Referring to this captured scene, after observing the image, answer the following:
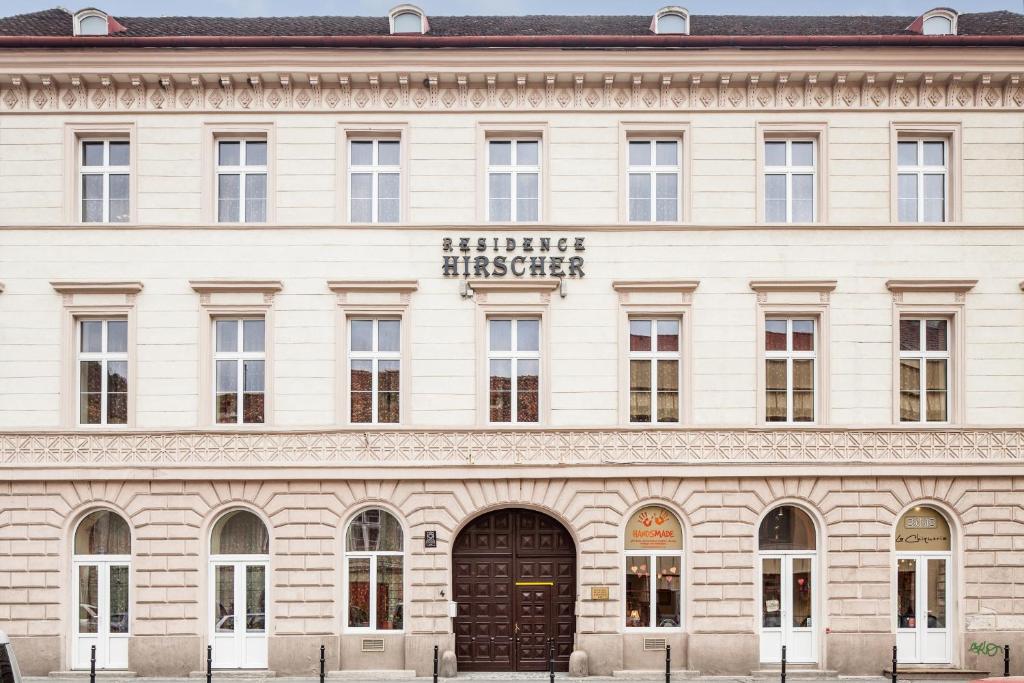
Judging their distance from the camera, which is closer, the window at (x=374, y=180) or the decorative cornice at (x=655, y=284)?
the decorative cornice at (x=655, y=284)

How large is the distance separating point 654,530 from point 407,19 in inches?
474

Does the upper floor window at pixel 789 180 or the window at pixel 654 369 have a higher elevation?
the upper floor window at pixel 789 180

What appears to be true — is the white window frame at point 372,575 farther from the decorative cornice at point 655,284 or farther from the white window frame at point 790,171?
the white window frame at point 790,171

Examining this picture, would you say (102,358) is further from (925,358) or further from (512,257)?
(925,358)

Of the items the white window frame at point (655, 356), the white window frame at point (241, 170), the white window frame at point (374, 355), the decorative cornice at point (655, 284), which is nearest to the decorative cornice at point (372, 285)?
the white window frame at point (374, 355)

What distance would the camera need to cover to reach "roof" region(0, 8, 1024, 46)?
21.5m

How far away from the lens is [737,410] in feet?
64.9

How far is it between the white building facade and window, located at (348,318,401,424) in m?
0.06

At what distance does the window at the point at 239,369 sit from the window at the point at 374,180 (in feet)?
10.2

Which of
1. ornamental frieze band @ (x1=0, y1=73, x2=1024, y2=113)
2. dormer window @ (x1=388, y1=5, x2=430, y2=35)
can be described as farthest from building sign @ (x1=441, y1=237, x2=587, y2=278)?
dormer window @ (x1=388, y1=5, x2=430, y2=35)

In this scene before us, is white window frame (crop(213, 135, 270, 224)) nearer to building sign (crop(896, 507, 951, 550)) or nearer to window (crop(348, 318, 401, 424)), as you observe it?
window (crop(348, 318, 401, 424))

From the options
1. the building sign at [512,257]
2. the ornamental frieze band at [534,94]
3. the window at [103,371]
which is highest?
the ornamental frieze band at [534,94]

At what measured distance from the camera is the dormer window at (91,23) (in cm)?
2100

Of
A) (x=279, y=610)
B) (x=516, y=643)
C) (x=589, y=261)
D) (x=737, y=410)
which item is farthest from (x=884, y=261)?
(x=279, y=610)
